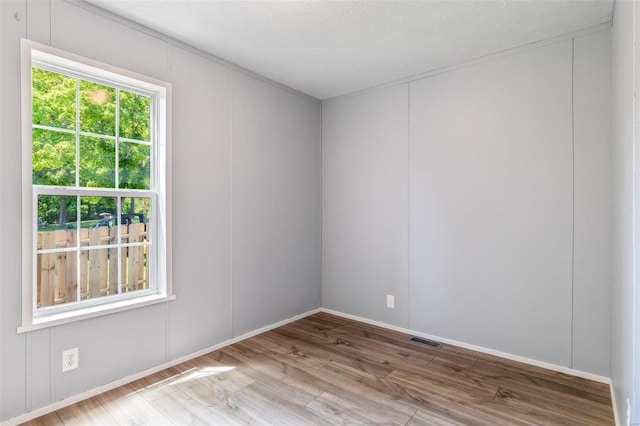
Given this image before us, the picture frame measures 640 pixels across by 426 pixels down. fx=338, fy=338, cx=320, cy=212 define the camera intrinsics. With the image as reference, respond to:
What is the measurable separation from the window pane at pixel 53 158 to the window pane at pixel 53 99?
3.1 inches

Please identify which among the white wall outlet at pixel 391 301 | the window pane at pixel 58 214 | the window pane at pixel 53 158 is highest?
the window pane at pixel 53 158

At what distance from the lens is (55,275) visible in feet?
7.27

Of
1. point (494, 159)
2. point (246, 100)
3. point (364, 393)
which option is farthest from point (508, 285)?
point (246, 100)

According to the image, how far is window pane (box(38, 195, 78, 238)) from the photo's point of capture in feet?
7.06

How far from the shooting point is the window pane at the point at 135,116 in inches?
101

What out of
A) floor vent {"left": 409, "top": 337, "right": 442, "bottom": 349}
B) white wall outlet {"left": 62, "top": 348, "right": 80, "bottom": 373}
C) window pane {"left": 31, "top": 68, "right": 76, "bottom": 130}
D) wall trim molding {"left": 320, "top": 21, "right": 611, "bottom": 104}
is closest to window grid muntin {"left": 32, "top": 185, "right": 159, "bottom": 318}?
white wall outlet {"left": 62, "top": 348, "right": 80, "bottom": 373}

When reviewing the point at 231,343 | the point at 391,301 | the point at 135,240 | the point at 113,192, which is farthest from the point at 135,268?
the point at 391,301

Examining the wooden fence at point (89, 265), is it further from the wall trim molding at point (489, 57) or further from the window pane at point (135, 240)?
the wall trim molding at point (489, 57)

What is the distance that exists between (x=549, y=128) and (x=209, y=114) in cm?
283

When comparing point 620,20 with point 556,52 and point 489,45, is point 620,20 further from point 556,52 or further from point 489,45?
point 489,45

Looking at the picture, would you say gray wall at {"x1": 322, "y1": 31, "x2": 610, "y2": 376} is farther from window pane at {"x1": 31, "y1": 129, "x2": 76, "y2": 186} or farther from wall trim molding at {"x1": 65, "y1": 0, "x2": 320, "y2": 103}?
window pane at {"x1": 31, "y1": 129, "x2": 76, "y2": 186}

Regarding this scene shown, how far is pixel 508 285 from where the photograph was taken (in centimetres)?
288

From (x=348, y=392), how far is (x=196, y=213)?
1857 millimetres

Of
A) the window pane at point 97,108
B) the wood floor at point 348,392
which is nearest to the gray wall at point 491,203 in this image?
the wood floor at point 348,392
